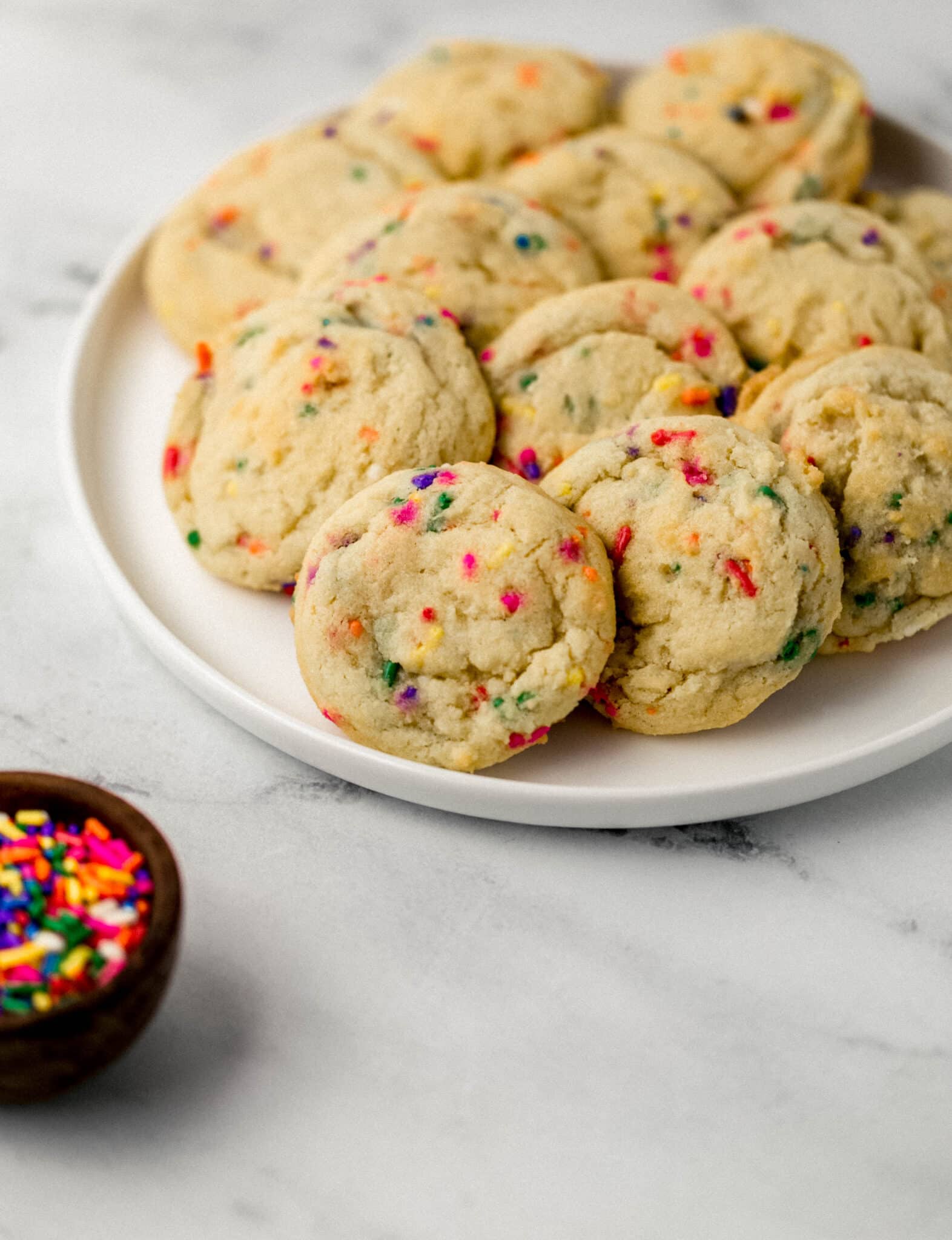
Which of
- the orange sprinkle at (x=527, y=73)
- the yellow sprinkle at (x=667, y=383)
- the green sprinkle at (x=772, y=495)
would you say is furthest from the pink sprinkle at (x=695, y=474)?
the orange sprinkle at (x=527, y=73)

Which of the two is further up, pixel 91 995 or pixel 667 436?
pixel 667 436

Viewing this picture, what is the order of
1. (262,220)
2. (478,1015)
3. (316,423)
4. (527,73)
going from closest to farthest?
1. (478,1015)
2. (316,423)
3. (262,220)
4. (527,73)

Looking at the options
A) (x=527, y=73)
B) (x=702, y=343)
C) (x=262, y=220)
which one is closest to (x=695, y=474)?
(x=702, y=343)

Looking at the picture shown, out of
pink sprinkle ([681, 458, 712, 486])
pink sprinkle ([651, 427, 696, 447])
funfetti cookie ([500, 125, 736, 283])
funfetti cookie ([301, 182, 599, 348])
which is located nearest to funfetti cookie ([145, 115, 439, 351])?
funfetti cookie ([301, 182, 599, 348])

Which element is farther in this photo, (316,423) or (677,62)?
(677,62)

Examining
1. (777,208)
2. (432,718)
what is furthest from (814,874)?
(777,208)

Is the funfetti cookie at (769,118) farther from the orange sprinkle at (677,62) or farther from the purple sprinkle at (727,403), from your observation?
the purple sprinkle at (727,403)

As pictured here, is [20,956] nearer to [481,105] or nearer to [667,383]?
[667,383]
